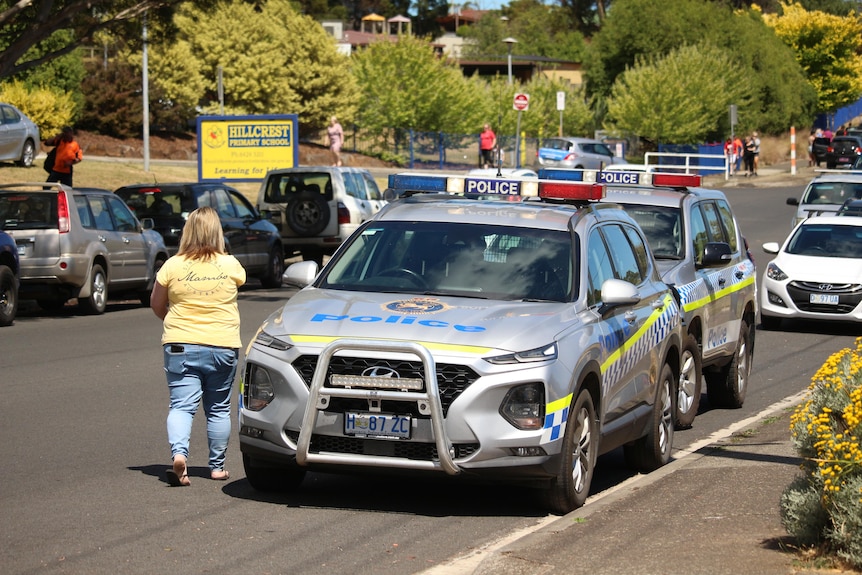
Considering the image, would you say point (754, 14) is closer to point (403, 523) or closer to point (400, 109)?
point (400, 109)

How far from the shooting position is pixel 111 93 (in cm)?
4500

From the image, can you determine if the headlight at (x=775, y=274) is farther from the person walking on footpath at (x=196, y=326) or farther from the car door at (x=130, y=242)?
the person walking on footpath at (x=196, y=326)

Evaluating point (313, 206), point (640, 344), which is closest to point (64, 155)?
point (313, 206)

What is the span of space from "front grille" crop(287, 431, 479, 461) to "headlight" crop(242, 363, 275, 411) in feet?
0.88

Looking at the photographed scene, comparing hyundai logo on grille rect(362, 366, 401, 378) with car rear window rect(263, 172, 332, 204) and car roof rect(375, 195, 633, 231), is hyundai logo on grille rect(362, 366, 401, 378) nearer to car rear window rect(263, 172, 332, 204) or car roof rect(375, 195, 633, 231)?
car roof rect(375, 195, 633, 231)

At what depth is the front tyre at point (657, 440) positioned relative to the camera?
9273 mm

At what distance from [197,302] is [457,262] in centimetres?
164

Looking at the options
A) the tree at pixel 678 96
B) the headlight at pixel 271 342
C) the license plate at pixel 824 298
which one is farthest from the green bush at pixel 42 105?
the headlight at pixel 271 342

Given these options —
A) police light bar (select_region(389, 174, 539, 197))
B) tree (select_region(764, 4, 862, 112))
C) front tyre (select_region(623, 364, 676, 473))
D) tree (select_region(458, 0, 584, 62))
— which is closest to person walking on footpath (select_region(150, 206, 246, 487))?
police light bar (select_region(389, 174, 539, 197))

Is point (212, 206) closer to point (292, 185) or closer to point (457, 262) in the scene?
point (292, 185)

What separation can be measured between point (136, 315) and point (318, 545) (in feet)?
43.9

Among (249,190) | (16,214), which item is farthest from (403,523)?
(249,190)

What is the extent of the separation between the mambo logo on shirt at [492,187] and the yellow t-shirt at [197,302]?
221 cm

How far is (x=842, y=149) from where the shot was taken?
61.8 m
